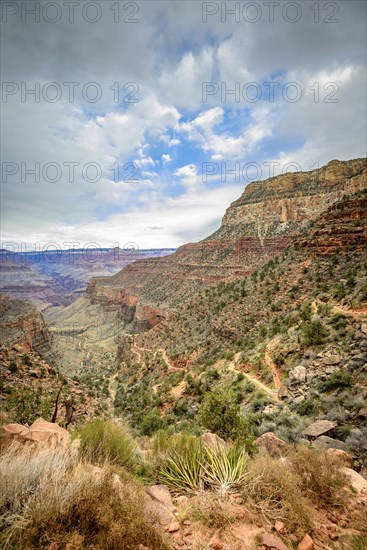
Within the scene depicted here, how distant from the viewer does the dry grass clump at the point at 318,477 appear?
511 cm

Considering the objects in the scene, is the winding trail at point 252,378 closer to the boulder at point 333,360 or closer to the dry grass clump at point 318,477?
the boulder at point 333,360

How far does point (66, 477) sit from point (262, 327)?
2230 cm

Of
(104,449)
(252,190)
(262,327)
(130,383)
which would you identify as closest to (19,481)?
(104,449)

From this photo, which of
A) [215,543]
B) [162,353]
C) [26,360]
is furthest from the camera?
[162,353]

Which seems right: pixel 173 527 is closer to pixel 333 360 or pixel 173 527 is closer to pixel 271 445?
pixel 271 445

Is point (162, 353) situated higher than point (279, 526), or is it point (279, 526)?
point (279, 526)

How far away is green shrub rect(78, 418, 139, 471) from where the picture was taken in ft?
18.9

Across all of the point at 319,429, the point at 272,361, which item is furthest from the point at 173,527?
the point at 272,361

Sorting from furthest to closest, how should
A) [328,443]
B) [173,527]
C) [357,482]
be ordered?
1. [328,443]
2. [357,482]
3. [173,527]

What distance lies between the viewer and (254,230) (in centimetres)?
7412

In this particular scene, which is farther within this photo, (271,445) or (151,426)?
(151,426)

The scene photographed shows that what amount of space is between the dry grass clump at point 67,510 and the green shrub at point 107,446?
1.68 metres

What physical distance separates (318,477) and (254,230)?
238 ft

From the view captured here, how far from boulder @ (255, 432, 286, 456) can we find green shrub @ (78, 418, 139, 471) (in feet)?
12.4
